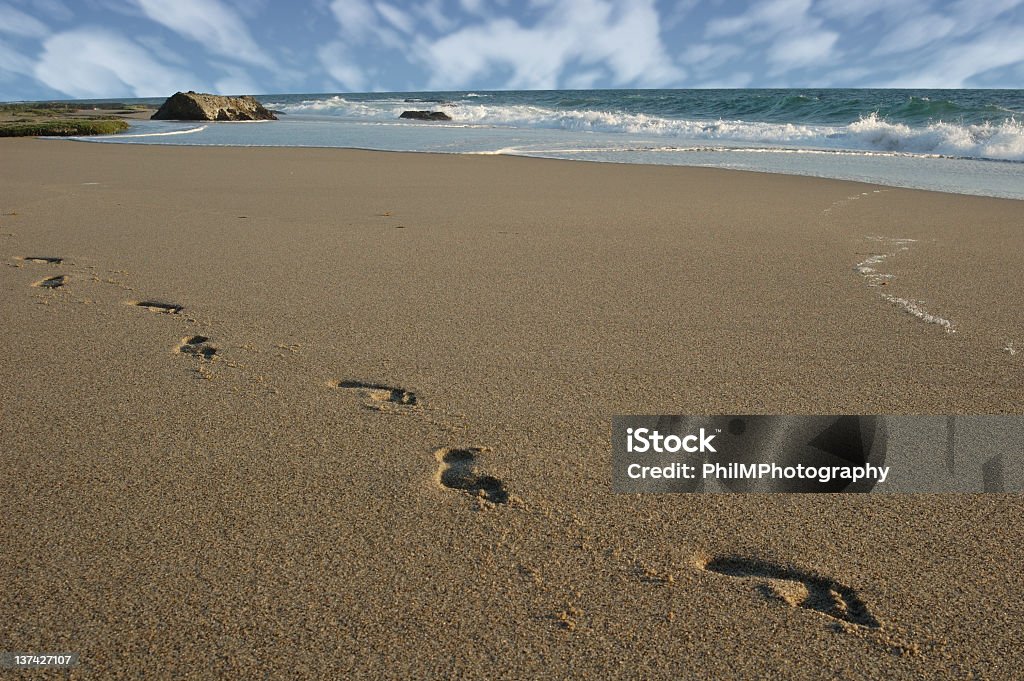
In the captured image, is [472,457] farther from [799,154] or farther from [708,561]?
[799,154]

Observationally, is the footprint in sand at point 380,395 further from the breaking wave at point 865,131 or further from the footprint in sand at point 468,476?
the breaking wave at point 865,131

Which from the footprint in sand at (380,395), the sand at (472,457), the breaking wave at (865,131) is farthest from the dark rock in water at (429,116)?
the footprint in sand at (380,395)

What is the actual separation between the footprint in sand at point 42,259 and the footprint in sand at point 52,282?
290 millimetres

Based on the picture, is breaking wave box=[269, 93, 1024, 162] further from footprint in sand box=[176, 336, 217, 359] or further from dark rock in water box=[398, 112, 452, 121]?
footprint in sand box=[176, 336, 217, 359]

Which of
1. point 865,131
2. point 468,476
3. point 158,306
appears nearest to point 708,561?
point 468,476

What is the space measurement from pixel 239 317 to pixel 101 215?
260 cm

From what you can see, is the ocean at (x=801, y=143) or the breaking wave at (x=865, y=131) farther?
the breaking wave at (x=865, y=131)

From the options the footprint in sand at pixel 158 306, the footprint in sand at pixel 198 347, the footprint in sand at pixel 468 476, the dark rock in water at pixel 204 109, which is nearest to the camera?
the footprint in sand at pixel 468 476

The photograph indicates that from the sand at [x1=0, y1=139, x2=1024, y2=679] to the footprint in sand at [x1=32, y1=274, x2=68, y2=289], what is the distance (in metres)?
0.07

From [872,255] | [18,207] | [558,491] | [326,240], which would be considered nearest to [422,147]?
[18,207]

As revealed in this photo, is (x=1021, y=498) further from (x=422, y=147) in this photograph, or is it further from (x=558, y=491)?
(x=422, y=147)

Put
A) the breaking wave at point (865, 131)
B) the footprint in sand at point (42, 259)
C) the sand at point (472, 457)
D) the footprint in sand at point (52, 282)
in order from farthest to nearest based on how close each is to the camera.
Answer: the breaking wave at point (865, 131), the footprint in sand at point (42, 259), the footprint in sand at point (52, 282), the sand at point (472, 457)

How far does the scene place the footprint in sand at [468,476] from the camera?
5.09 ft

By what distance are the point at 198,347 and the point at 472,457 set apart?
3.87ft
